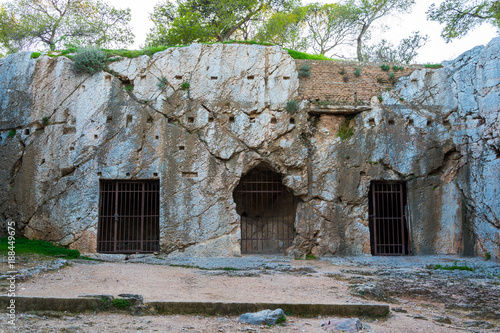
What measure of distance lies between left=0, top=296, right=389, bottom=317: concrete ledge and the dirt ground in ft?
0.45

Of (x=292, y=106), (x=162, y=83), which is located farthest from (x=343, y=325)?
(x=162, y=83)

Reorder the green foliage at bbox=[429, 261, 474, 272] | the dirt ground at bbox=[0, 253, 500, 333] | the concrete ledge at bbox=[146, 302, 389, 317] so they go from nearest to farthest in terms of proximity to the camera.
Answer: the dirt ground at bbox=[0, 253, 500, 333] < the concrete ledge at bbox=[146, 302, 389, 317] < the green foliage at bbox=[429, 261, 474, 272]

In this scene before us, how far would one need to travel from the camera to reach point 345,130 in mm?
12219

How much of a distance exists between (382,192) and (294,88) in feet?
13.1

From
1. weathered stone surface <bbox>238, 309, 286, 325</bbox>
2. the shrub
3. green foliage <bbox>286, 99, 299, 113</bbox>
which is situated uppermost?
green foliage <bbox>286, 99, 299, 113</bbox>

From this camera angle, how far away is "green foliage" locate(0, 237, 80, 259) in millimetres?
10088

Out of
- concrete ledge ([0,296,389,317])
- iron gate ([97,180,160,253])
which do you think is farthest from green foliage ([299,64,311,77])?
concrete ledge ([0,296,389,317])

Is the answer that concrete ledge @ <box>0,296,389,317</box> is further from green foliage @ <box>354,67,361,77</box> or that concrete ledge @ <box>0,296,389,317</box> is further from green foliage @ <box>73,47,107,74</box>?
green foliage @ <box>354,67,361,77</box>

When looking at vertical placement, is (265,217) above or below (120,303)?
above

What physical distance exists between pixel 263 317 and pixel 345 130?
8.18m

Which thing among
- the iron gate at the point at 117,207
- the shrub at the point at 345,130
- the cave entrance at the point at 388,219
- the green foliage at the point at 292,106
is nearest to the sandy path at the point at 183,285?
the iron gate at the point at 117,207

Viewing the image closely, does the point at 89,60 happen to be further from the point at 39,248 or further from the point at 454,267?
the point at 454,267

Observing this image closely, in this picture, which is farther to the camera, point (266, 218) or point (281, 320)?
point (266, 218)

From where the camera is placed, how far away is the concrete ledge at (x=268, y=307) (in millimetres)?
5409
